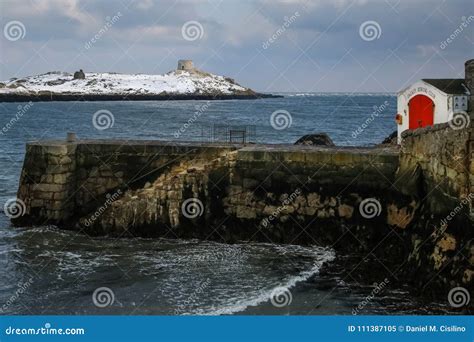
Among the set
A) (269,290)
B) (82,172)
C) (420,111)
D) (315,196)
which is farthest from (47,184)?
(420,111)

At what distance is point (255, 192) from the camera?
65.0 feet

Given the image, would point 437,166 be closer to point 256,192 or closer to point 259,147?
point 256,192

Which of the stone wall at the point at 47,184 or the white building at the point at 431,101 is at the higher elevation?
the white building at the point at 431,101

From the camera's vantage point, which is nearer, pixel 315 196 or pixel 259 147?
pixel 315 196

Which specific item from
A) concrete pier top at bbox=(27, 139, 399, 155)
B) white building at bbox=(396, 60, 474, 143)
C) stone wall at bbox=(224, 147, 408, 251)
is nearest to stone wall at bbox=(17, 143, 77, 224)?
concrete pier top at bbox=(27, 139, 399, 155)

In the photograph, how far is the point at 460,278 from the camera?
13.6 meters

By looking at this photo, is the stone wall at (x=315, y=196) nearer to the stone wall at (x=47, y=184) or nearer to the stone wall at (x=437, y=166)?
the stone wall at (x=437, y=166)

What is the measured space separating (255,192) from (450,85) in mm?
7793

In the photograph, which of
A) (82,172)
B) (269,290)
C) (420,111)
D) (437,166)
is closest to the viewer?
(269,290)

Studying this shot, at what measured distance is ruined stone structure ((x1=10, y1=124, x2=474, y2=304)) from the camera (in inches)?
675

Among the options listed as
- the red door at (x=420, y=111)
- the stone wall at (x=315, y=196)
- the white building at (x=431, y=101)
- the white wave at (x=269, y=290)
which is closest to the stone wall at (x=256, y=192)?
the stone wall at (x=315, y=196)

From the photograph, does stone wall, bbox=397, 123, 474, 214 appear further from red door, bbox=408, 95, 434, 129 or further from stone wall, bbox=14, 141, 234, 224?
stone wall, bbox=14, 141, 234, 224

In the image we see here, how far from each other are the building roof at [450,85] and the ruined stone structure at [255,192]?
3341mm

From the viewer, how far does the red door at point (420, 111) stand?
22.2 meters
